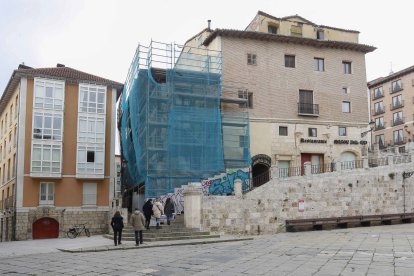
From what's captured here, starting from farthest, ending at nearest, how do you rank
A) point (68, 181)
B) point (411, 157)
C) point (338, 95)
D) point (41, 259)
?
point (338, 95), point (68, 181), point (411, 157), point (41, 259)

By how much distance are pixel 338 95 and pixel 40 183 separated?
23609 millimetres

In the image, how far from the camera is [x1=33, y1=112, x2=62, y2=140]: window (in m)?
33.3

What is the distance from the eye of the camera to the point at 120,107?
148 feet

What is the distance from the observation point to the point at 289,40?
36344 millimetres

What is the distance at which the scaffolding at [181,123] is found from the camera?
2980 centimetres

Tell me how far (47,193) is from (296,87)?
65.9 ft

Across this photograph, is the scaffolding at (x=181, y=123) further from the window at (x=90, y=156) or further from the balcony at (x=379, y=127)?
the balcony at (x=379, y=127)

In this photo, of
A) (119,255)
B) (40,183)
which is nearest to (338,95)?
(40,183)

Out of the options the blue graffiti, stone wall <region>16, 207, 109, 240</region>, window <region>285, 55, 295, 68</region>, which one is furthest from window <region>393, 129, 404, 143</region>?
stone wall <region>16, 207, 109, 240</region>

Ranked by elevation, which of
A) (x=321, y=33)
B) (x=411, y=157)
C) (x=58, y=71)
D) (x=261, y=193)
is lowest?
(x=261, y=193)

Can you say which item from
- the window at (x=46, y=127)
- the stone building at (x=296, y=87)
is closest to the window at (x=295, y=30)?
the stone building at (x=296, y=87)

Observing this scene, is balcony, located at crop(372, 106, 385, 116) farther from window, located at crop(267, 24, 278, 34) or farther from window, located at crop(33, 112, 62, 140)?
window, located at crop(33, 112, 62, 140)

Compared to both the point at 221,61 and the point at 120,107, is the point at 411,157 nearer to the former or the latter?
the point at 221,61

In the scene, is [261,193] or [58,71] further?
[58,71]
